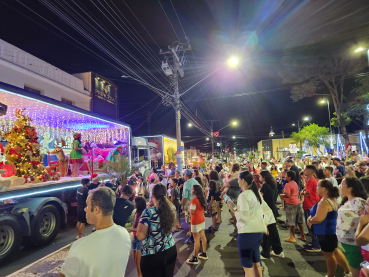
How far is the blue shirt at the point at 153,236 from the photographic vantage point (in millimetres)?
2660

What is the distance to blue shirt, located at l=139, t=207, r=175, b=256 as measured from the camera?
105 inches

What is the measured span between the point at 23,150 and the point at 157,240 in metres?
6.09

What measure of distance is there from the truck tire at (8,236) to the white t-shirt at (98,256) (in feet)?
14.1

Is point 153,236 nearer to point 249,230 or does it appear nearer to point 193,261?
point 249,230

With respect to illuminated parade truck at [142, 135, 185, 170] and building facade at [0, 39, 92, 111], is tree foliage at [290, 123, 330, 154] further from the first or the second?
building facade at [0, 39, 92, 111]

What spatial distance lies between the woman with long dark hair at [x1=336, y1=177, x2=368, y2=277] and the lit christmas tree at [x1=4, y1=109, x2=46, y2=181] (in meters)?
7.68

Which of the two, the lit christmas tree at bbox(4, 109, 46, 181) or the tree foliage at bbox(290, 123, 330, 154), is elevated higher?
the tree foliage at bbox(290, 123, 330, 154)

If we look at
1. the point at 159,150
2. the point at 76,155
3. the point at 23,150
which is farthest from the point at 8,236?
the point at 159,150

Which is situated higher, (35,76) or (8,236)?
(35,76)

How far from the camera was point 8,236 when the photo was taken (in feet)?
15.9

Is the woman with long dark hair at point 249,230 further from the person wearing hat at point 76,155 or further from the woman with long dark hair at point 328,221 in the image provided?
the person wearing hat at point 76,155

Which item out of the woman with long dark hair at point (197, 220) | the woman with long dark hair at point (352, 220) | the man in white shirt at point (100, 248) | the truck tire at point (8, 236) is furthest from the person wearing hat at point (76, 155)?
the woman with long dark hair at point (352, 220)

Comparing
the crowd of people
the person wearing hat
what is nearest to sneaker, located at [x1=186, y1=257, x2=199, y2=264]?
the crowd of people

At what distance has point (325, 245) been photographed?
347 centimetres
